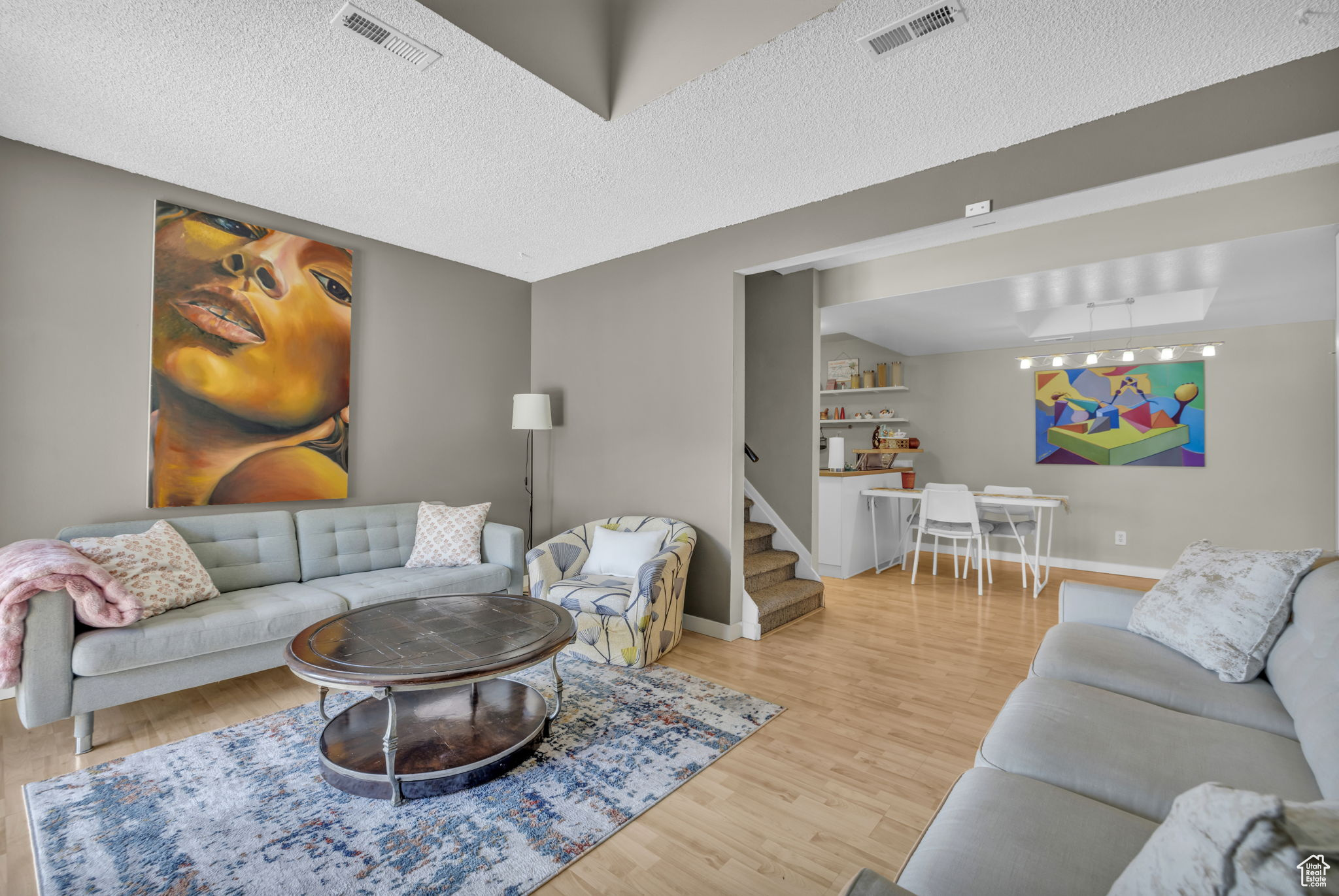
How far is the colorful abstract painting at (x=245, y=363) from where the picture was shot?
3162 mm

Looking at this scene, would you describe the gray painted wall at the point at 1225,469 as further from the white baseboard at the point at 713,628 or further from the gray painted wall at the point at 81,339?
the gray painted wall at the point at 81,339

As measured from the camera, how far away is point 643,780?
6.93ft

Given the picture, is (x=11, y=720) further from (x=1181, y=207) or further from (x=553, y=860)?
(x=1181, y=207)

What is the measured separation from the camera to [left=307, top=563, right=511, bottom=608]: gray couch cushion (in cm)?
312

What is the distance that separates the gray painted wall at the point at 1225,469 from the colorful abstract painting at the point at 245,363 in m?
6.41

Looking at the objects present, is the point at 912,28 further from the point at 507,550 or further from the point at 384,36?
the point at 507,550

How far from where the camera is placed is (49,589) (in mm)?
2189

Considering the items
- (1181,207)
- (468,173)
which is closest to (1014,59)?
(1181,207)

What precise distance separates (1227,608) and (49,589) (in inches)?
164

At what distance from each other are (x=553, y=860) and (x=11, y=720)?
261 centimetres

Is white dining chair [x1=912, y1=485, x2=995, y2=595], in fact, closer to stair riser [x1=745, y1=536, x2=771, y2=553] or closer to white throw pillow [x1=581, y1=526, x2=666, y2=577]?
stair riser [x1=745, y1=536, x2=771, y2=553]

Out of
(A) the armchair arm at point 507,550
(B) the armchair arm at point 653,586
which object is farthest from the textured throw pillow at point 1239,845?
(A) the armchair arm at point 507,550

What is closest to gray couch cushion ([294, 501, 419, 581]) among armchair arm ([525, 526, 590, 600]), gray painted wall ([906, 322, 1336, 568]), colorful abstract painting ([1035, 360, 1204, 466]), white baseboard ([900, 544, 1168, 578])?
armchair arm ([525, 526, 590, 600])

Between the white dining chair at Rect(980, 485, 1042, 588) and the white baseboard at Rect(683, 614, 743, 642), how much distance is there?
2.78 metres
